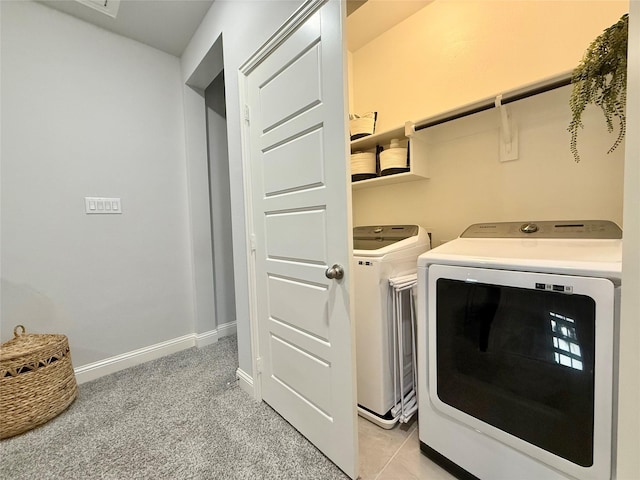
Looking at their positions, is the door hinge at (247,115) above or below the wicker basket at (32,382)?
above

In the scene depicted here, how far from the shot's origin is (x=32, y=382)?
4.77 ft

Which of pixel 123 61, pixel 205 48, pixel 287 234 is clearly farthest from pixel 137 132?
pixel 287 234

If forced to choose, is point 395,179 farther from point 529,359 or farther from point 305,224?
point 529,359

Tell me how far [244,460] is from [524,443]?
115 cm

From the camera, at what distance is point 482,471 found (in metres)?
1.03

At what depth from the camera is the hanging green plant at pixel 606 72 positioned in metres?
0.91

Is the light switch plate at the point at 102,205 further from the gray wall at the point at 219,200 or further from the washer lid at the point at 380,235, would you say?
the washer lid at the point at 380,235

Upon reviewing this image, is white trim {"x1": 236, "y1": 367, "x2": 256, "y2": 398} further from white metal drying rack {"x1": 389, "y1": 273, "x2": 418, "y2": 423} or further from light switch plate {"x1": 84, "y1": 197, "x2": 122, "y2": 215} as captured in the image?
light switch plate {"x1": 84, "y1": 197, "x2": 122, "y2": 215}

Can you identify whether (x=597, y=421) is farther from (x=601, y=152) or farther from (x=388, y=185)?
(x=388, y=185)

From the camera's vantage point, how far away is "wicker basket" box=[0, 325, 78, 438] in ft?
4.58

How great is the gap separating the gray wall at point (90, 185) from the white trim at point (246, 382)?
0.94m

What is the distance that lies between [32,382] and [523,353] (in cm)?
237

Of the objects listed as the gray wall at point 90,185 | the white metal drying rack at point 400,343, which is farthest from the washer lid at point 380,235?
the gray wall at point 90,185

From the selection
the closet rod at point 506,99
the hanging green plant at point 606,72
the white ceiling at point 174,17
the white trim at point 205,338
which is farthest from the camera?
the white trim at point 205,338
